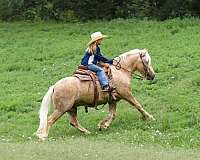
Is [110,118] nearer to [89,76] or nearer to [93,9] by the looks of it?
[89,76]

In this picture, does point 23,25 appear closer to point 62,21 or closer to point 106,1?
point 62,21

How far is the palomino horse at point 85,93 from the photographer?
607 inches

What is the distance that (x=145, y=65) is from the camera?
17.0 metres

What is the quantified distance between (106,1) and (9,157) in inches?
1023

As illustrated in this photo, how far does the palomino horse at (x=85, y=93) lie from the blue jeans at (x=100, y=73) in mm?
200

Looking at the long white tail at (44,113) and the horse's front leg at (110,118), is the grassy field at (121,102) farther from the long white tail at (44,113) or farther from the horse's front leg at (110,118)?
the long white tail at (44,113)

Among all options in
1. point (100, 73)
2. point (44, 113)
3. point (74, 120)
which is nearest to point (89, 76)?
point (100, 73)

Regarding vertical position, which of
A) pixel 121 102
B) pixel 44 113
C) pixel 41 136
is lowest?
pixel 121 102

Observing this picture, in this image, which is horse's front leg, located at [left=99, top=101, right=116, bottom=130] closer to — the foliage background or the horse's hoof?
the horse's hoof

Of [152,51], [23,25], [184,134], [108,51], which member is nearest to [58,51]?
[108,51]

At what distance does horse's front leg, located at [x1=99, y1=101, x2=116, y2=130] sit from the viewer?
52.6 feet

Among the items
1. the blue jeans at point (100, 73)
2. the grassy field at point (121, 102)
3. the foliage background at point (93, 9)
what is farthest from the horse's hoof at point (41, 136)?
the foliage background at point (93, 9)

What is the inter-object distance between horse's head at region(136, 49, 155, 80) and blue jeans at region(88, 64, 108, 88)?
1367 mm

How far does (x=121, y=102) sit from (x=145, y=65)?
2.11 meters
